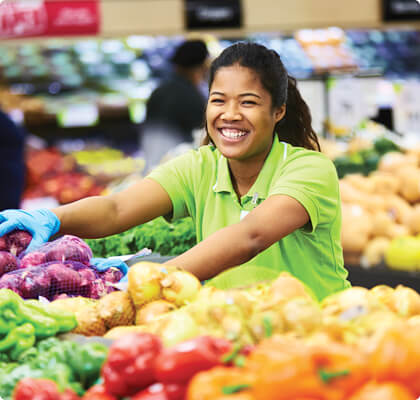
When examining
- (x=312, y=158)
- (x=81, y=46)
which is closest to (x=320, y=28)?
(x=81, y=46)

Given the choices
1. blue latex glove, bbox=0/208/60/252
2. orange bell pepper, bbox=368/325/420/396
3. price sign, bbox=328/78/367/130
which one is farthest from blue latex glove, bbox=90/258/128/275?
price sign, bbox=328/78/367/130

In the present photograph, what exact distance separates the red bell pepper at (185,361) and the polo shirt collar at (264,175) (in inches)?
48.5

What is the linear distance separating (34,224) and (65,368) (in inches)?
40.6

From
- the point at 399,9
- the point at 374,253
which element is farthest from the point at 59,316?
the point at 399,9

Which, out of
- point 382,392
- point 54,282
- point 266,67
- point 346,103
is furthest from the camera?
point 346,103

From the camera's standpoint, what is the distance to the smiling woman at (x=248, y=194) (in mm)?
1995

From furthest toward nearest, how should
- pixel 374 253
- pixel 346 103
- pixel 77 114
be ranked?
pixel 77 114
pixel 346 103
pixel 374 253

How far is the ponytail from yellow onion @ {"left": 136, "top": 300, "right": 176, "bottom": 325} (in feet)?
3.71

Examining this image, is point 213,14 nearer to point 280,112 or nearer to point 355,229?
point 355,229

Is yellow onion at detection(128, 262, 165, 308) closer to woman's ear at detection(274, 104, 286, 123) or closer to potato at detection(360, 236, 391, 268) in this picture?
woman's ear at detection(274, 104, 286, 123)

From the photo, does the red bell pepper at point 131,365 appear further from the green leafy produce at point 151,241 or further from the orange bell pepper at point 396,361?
the green leafy produce at point 151,241

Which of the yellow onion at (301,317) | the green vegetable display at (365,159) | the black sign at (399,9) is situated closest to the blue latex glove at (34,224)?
the yellow onion at (301,317)

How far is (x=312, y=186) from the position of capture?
211cm

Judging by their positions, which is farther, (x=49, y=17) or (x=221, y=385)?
(x=49, y=17)
